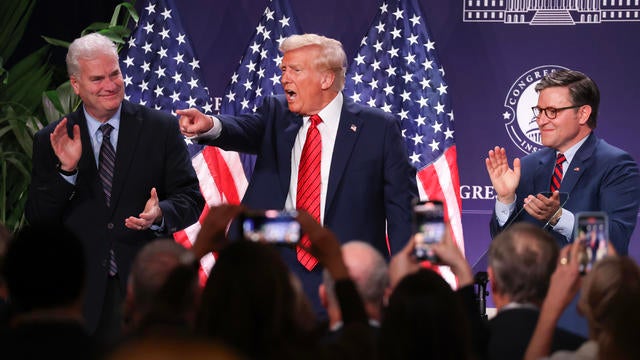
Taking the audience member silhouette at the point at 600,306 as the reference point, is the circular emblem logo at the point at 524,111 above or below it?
above

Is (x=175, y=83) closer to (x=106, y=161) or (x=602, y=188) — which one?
(x=106, y=161)

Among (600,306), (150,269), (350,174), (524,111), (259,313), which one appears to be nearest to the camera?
(259,313)

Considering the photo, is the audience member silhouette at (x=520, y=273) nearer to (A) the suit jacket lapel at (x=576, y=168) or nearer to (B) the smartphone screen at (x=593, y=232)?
(B) the smartphone screen at (x=593, y=232)

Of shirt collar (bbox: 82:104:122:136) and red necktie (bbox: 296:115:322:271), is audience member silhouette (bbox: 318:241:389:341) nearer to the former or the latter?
red necktie (bbox: 296:115:322:271)

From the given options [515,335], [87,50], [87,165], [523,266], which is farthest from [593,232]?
[87,50]

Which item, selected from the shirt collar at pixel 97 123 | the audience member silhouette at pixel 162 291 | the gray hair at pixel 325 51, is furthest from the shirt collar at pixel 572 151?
the audience member silhouette at pixel 162 291

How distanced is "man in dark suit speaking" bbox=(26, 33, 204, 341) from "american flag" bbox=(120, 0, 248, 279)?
181 cm

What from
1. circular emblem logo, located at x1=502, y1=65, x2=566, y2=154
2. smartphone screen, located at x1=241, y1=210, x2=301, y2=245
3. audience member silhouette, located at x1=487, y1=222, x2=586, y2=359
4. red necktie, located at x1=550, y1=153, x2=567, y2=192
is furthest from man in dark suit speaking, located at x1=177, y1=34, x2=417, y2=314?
circular emblem logo, located at x1=502, y1=65, x2=566, y2=154

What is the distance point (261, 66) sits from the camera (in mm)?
6988

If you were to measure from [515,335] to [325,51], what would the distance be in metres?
2.26

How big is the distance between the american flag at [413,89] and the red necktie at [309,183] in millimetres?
1751

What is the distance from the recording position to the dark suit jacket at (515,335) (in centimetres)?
325

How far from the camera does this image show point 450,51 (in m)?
7.30

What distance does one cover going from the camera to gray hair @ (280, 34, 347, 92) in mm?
5180
